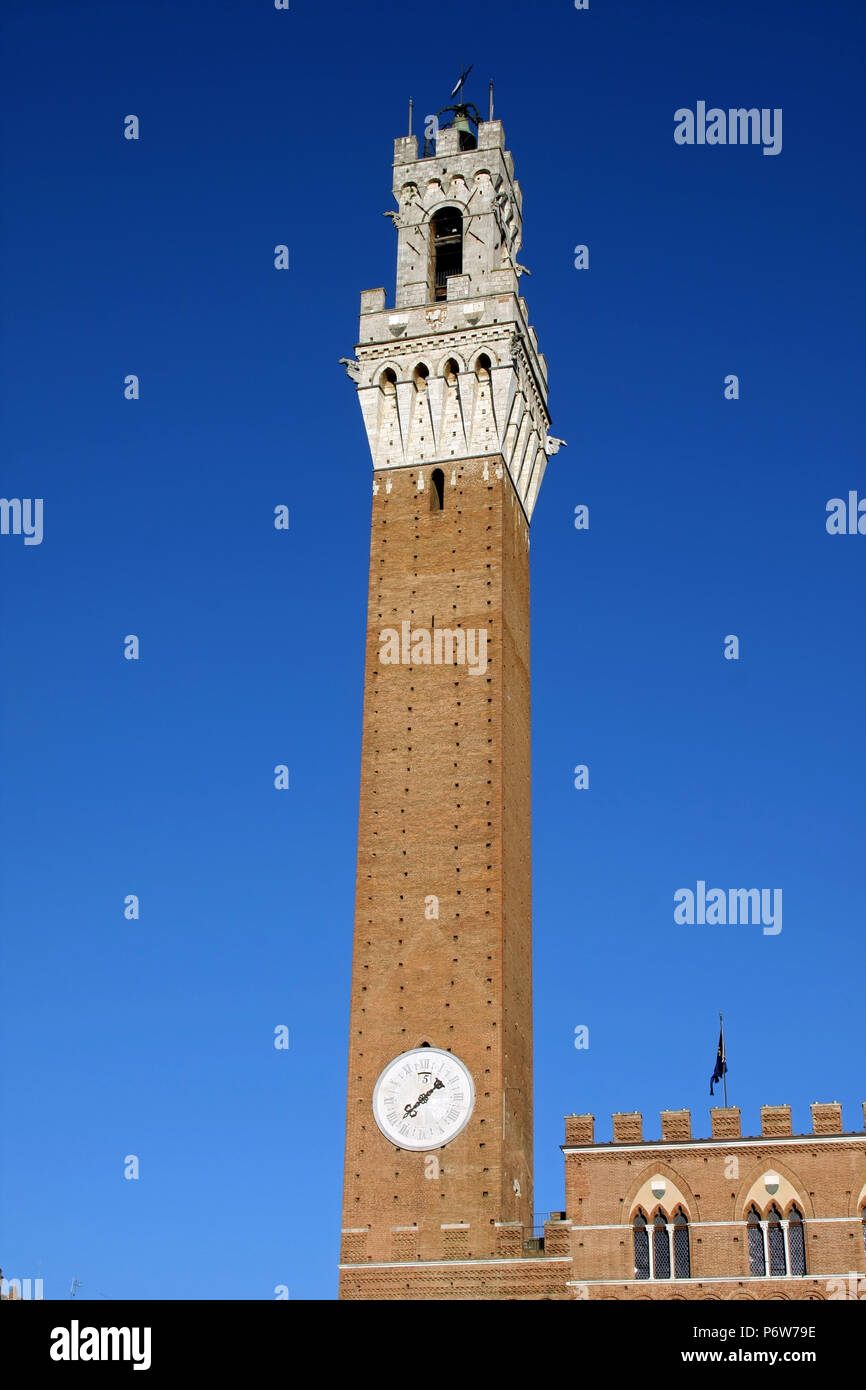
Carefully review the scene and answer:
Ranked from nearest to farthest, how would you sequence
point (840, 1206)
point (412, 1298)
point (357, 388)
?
point (840, 1206) < point (412, 1298) < point (357, 388)

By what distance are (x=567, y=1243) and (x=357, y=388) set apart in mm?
26714

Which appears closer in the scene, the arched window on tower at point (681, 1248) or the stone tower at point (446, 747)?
the arched window on tower at point (681, 1248)

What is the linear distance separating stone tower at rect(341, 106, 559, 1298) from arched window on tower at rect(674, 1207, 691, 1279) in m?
4.62

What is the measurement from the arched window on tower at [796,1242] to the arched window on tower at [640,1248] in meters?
3.30

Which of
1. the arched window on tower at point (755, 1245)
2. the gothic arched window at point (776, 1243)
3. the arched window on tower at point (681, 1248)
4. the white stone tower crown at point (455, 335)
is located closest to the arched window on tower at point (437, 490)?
the white stone tower crown at point (455, 335)

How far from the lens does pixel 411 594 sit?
5075 centimetres

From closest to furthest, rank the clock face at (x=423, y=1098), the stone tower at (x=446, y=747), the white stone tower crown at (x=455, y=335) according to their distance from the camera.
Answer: the stone tower at (x=446, y=747) < the clock face at (x=423, y=1098) < the white stone tower crown at (x=455, y=335)

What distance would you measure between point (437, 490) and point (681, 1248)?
23.4 m

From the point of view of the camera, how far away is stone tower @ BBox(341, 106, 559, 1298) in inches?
1729

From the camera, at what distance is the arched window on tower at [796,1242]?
39.1 metres

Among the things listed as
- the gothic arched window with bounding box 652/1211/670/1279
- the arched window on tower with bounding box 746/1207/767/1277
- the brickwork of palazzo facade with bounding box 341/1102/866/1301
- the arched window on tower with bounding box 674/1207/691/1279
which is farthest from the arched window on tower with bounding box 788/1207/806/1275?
the gothic arched window with bounding box 652/1211/670/1279

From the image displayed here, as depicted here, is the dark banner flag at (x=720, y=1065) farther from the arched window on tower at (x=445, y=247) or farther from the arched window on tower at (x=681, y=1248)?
the arched window on tower at (x=445, y=247)
